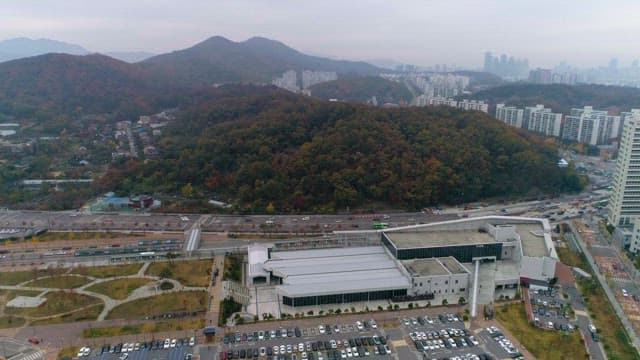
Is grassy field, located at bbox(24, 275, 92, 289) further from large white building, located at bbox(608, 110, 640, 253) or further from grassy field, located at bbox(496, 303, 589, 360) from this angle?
large white building, located at bbox(608, 110, 640, 253)

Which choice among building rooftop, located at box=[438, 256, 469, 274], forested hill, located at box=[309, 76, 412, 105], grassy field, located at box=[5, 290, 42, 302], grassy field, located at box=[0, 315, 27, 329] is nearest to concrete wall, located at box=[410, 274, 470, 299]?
building rooftop, located at box=[438, 256, 469, 274]

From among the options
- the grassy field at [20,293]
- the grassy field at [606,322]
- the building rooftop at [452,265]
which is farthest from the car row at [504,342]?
the grassy field at [20,293]

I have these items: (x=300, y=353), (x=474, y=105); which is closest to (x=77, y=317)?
(x=300, y=353)

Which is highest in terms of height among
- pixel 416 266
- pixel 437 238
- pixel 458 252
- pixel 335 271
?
pixel 437 238

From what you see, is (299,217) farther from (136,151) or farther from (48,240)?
(136,151)

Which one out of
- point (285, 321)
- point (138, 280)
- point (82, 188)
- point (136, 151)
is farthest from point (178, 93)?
point (285, 321)

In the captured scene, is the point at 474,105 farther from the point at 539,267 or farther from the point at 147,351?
the point at 147,351
